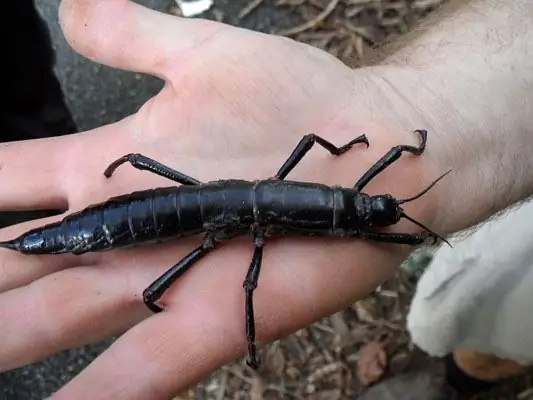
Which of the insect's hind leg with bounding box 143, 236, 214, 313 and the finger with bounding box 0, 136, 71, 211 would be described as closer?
the insect's hind leg with bounding box 143, 236, 214, 313

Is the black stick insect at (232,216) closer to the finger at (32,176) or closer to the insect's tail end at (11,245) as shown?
the insect's tail end at (11,245)

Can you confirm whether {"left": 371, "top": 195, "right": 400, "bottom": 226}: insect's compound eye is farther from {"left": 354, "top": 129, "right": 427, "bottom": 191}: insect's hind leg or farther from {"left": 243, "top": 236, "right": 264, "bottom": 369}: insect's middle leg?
{"left": 243, "top": 236, "right": 264, "bottom": 369}: insect's middle leg

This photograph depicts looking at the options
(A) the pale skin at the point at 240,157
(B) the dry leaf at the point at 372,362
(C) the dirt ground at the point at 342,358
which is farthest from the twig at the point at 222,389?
(A) the pale skin at the point at 240,157

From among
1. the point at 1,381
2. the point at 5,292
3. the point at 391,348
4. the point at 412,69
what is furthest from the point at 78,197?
the point at 391,348

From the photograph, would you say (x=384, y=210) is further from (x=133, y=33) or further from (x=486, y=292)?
(x=133, y=33)

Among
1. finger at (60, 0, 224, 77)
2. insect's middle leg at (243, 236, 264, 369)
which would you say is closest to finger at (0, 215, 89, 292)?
insect's middle leg at (243, 236, 264, 369)

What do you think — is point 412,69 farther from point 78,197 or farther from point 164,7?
point 164,7

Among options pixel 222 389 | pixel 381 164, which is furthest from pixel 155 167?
pixel 222 389
